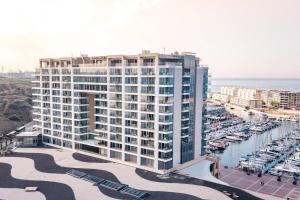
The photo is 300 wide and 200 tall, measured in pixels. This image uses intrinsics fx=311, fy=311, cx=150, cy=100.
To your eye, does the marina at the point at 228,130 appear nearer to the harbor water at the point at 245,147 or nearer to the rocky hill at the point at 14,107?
the harbor water at the point at 245,147

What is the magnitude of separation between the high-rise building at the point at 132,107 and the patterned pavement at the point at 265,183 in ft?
30.5

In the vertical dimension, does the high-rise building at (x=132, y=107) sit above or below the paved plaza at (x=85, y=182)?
above

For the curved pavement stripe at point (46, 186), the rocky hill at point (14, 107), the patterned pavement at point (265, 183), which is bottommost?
the patterned pavement at point (265, 183)

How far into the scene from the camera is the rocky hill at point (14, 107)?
132m

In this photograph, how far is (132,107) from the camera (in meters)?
62.2

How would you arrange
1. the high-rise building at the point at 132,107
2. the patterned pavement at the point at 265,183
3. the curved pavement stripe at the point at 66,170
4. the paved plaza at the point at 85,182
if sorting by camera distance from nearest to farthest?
1. the curved pavement stripe at the point at 66,170
2. the paved plaza at the point at 85,182
3. the high-rise building at the point at 132,107
4. the patterned pavement at the point at 265,183

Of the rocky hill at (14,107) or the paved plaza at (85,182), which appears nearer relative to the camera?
the paved plaza at (85,182)

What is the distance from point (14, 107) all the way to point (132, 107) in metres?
111

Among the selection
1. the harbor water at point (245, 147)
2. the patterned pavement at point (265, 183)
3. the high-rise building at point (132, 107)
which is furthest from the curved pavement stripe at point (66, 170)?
the harbor water at point (245, 147)

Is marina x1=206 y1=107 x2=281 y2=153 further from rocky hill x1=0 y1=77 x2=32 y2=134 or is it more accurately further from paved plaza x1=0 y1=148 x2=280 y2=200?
rocky hill x1=0 y1=77 x2=32 y2=134

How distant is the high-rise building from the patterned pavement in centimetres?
929

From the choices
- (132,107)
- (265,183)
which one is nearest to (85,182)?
(132,107)

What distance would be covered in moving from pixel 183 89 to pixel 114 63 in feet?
52.6

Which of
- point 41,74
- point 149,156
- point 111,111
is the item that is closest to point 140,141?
point 149,156
